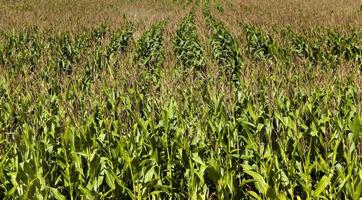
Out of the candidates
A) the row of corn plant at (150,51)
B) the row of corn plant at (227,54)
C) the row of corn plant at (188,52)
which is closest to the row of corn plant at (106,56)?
the row of corn plant at (150,51)

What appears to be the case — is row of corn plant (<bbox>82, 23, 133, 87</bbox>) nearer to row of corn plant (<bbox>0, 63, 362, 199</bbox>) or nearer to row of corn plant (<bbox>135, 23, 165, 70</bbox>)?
row of corn plant (<bbox>135, 23, 165, 70</bbox>)

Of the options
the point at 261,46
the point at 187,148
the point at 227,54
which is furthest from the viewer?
the point at 261,46

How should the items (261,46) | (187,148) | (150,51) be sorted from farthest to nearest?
A: (261,46), (150,51), (187,148)

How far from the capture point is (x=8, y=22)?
12.0 m

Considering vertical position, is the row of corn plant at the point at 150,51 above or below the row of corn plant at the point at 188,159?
below

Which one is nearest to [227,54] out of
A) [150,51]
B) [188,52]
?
[188,52]

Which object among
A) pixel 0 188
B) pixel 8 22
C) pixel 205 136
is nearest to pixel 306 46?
pixel 205 136

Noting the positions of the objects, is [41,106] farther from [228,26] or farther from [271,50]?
[228,26]

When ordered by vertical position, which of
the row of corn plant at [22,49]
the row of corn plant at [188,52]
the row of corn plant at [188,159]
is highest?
the row of corn plant at [188,159]

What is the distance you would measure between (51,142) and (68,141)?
0.48 ft

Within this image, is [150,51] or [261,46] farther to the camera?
[261,46]

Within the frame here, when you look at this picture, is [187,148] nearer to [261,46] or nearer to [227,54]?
[227,54]

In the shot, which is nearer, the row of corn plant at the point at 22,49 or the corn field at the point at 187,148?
the corn field at the point at 187,148

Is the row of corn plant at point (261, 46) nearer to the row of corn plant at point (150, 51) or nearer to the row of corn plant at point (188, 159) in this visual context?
the row of corn plant at point (150, 51)
